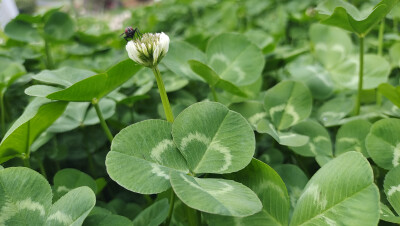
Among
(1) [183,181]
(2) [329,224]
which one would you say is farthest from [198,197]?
(2) [329,224]

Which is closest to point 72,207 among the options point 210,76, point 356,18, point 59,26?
point 210,76

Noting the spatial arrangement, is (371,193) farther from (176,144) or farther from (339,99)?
(339,99)

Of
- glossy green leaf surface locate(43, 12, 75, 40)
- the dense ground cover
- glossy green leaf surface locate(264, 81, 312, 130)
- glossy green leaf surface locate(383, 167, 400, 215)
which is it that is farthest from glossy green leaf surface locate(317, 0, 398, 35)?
glossy green leaf surface locate(43, 12, 75, 40)

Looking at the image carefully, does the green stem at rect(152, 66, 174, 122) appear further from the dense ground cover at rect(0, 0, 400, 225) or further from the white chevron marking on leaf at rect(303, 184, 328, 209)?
the white chevron marking on leaf at rect(303, 184, 328, 209)

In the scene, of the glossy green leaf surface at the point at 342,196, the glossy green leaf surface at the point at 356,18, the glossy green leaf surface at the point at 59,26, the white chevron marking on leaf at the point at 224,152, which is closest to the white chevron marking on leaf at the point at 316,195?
the glossy green leaf surface at the point at 342,196

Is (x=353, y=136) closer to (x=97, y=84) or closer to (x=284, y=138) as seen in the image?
(x=284, y=138)

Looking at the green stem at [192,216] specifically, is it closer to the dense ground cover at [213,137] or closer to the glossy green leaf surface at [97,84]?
the dense ground cover at [213,137]

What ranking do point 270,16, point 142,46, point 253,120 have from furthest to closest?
point 270,16
point 253,120
point 142,46
